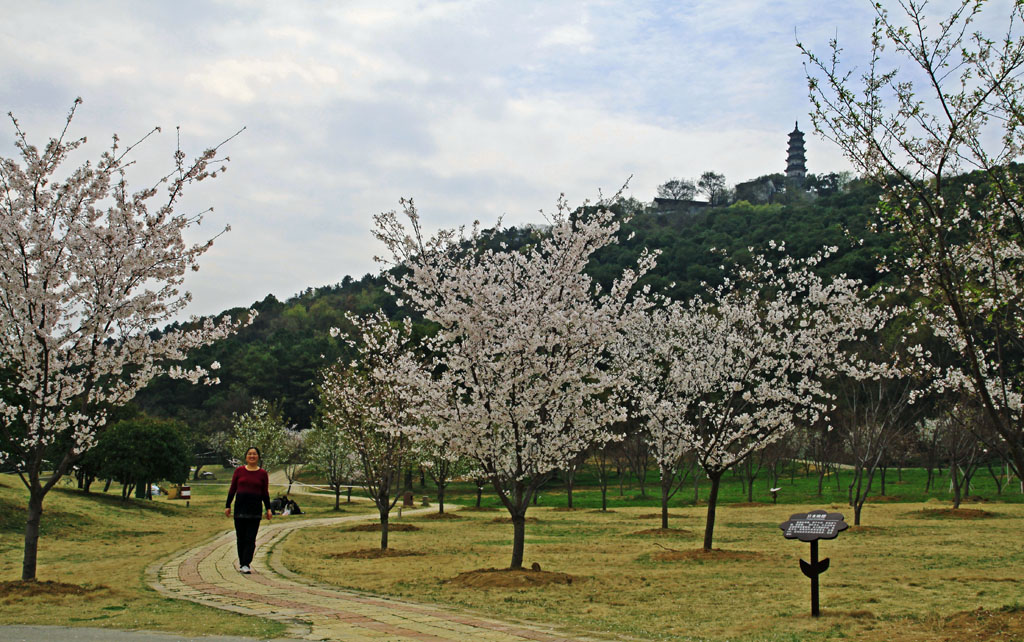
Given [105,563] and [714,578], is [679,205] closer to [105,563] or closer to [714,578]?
[714,578]

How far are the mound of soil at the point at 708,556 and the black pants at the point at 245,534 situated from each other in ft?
27.9

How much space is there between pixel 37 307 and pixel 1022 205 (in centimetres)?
1183

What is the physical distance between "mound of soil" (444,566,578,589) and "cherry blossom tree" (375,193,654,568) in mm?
486

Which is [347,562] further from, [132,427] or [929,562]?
[132,427]

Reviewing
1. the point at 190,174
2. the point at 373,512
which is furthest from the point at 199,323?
the point at 373,512

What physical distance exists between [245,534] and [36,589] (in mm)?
2589

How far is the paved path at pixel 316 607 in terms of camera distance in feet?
23.8

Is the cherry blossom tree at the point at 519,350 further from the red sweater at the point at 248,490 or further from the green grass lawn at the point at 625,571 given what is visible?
the red sweater at the point at 248,490

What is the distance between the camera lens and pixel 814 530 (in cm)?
1048

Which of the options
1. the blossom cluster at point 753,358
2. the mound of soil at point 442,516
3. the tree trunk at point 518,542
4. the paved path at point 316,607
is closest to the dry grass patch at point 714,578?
the tree trunk at point 518,542

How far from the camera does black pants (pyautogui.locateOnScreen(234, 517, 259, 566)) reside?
10672 mm

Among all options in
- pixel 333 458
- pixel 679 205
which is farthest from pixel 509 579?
pixel 679 205

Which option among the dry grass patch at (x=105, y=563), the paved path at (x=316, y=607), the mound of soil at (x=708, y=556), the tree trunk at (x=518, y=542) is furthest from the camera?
the mound of soil at (x=708, y=556)

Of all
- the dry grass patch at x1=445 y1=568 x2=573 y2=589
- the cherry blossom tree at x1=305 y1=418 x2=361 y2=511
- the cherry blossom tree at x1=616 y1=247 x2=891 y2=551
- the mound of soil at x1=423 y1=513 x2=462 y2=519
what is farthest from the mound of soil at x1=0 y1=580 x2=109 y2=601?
the cherry blossom tree at x1=305 y1=418 x2=361 y2=511
